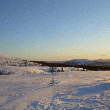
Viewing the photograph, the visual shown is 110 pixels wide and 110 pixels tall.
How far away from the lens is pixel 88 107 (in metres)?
3.46

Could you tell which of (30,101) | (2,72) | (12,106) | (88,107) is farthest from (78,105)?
(2,72)

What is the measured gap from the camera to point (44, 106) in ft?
11.9

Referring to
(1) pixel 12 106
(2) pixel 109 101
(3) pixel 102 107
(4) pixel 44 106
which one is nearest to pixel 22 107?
(1) pixel 12 106

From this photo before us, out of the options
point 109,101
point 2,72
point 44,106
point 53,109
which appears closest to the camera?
point 53,109

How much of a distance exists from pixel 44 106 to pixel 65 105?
0.76 m

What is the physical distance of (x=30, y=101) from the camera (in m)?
4.07

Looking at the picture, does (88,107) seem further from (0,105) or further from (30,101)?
(0,105)

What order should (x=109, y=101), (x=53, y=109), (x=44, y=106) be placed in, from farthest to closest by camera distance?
(x=109, y=101)
(x=44, y=106)
(x=53, y=109)

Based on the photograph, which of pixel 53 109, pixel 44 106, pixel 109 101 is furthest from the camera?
pixel 109 101

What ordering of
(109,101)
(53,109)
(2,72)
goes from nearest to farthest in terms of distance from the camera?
1. (53,109)
2. (109,101)
3. (2,72)

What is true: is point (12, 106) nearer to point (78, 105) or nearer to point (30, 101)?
point (30, 101)

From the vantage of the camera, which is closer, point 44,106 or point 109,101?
point 44,106

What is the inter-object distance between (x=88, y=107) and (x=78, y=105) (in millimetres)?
360

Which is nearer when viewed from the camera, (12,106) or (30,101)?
(12,106)
